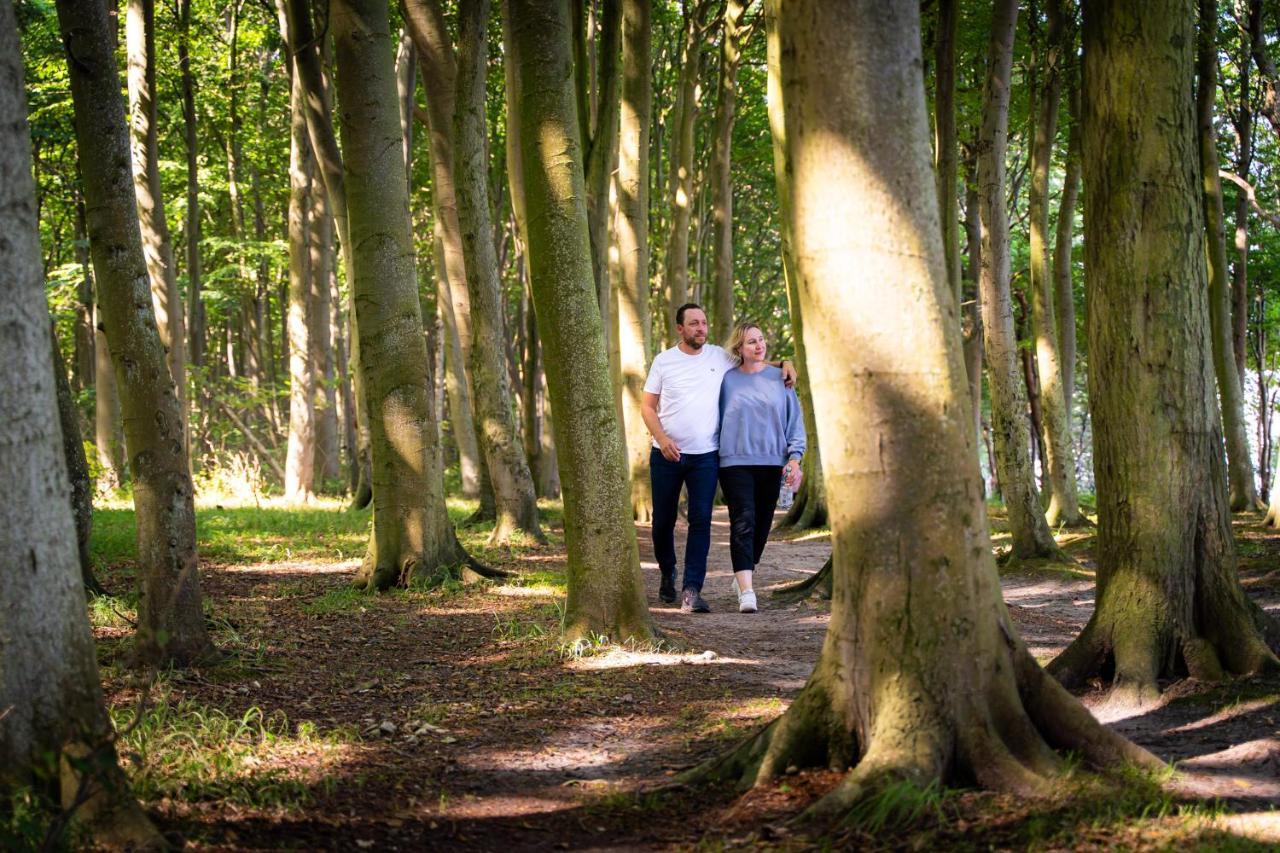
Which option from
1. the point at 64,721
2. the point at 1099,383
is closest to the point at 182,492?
the point at 64,721

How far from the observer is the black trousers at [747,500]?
8.71 m

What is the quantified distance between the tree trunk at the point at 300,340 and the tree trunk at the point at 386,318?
892 cm

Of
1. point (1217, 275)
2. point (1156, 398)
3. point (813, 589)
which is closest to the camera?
point (1156, 398)

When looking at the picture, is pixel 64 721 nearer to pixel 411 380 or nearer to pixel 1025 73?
pixel 411 380

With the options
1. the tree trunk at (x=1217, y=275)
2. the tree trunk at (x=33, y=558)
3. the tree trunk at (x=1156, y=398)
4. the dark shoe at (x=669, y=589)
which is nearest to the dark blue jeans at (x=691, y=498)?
the dark shoe at (x=669, y=589)

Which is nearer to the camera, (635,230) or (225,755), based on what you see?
(225,755)

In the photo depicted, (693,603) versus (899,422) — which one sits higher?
(899,422)

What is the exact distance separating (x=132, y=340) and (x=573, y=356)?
255cm

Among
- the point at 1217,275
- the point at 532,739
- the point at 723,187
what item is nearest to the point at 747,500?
the point at 532,739

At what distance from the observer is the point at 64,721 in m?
3.48

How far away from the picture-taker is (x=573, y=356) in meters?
7.07

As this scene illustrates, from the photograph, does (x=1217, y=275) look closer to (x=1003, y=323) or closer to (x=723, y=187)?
(x=1003, y=323)

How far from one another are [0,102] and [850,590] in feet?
10.5

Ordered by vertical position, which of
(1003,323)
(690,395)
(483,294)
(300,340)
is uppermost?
(300,340)
